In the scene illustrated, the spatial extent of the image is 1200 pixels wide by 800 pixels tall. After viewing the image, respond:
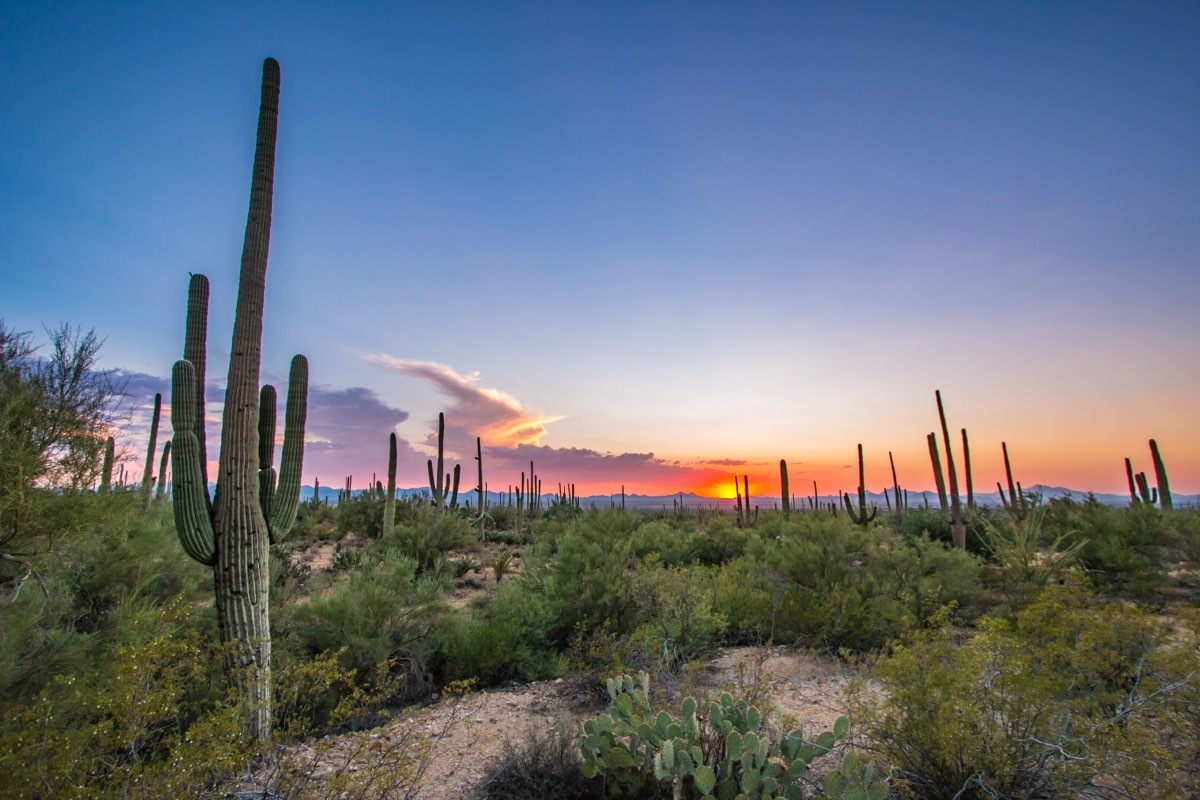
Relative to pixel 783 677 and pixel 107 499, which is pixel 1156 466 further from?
pixel 107 499

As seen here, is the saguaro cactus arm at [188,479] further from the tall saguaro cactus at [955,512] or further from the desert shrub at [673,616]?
the tall saguaro cactus at [955,512]

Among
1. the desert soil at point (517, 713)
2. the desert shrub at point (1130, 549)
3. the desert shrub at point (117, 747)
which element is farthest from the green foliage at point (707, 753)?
the desert shrub at point (1130, 549)

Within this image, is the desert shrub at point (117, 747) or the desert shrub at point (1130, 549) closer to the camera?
the desert shrub at point (117, 747)

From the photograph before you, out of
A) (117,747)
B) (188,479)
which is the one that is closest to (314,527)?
(188,479)

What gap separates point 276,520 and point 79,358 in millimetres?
2744

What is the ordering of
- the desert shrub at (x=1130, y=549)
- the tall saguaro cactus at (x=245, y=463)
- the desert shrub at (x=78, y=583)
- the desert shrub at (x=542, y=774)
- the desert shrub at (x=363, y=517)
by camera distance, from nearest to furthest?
the desert shrub at (x=542, y=774) < the desert shrub at (x=78, y=583) < the tall saguaro cactus at (x=245, y=463) < the desert shrub at (x=1130, y=549) < the desert shrub at (x=363, y=517)

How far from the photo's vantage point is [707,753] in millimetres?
3949

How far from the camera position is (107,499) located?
18.2 feet

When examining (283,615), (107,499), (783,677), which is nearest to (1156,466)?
(783,677)

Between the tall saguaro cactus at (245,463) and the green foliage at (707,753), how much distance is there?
2624 mm

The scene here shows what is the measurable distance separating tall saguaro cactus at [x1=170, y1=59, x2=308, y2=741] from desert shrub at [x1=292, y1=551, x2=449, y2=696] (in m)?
1.17

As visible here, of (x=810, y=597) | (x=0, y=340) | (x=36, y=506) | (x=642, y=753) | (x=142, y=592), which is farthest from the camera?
(x=810, y=597)

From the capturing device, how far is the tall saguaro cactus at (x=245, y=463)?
5.13m

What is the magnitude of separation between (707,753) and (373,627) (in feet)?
13.8
